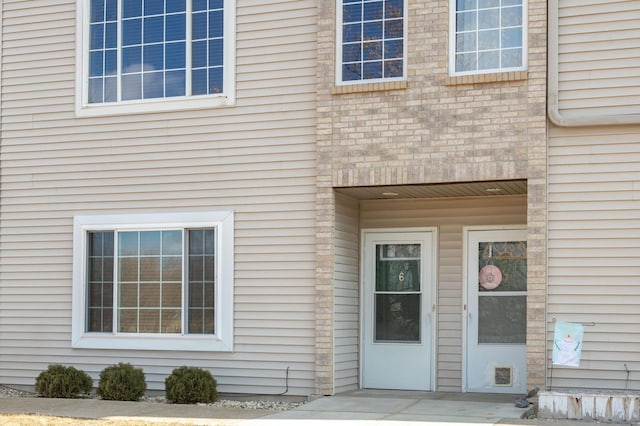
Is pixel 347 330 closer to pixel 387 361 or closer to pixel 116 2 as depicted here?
pixel 387 361

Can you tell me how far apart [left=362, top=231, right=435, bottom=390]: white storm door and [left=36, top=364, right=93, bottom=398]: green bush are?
3.64 meters

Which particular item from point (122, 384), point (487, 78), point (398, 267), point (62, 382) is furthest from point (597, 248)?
point (62, 382)

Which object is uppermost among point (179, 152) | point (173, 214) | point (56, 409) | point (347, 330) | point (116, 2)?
point (116, 2)

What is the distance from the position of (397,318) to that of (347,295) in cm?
84

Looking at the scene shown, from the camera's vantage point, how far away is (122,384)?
39.0 ft

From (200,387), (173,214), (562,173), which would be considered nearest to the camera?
(562,173)

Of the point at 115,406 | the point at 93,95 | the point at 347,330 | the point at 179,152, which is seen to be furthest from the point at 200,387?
the point at 93,95

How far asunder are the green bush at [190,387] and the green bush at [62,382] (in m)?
1.33

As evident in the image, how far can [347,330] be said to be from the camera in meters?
12.3

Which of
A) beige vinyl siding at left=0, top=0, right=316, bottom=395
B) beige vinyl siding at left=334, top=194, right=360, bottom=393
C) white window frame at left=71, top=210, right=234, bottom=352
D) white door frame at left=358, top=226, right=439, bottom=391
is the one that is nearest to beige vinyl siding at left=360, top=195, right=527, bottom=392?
white door frame at left=358, top=226, right=439, bottom=391

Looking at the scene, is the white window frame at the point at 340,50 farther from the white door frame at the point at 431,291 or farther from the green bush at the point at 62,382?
the green bush at the point at 62,382

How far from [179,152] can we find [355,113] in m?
2.51

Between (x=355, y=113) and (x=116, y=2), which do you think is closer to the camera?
(x=355, y=113)

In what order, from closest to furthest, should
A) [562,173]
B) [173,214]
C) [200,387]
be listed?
1. [562,173]
2. [200,387]
3. [173,214]
